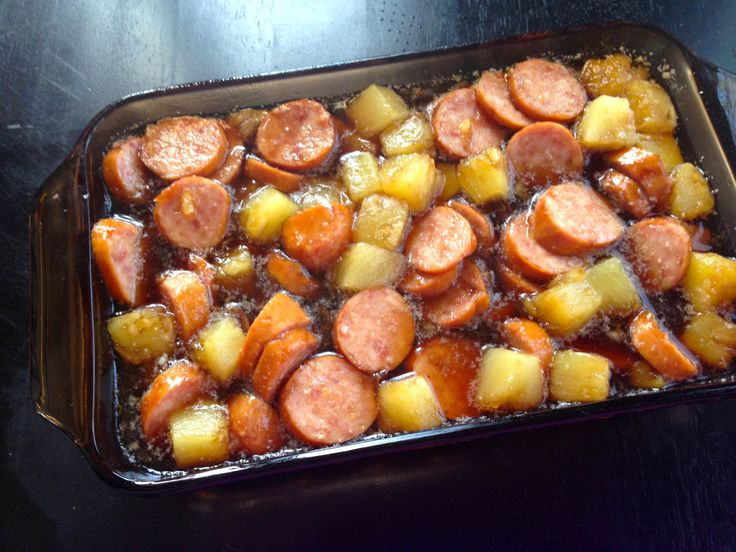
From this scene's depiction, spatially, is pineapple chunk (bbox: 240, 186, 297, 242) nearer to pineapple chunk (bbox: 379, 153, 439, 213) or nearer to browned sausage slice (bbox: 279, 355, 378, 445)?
pineapple chunk (bbox: 379, 153, 439, 213)

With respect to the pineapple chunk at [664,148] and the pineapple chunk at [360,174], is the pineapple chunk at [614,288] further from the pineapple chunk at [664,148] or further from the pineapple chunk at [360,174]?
the pineapple chunk at [360,174]

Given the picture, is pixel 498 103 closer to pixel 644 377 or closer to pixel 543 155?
pixel 543 155

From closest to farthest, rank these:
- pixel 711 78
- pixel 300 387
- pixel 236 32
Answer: pixel 300 387, pixel 711 78, pixel 236 32

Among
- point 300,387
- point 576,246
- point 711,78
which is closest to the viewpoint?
point 300,387

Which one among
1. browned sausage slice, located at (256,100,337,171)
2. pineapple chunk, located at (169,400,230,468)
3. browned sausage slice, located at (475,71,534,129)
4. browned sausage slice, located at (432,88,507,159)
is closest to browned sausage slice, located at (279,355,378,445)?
pineapple chunk, located at (169,400,230,468)

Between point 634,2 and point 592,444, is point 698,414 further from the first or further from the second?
point 634,2

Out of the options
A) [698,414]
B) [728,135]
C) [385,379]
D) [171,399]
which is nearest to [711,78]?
[728,135]
